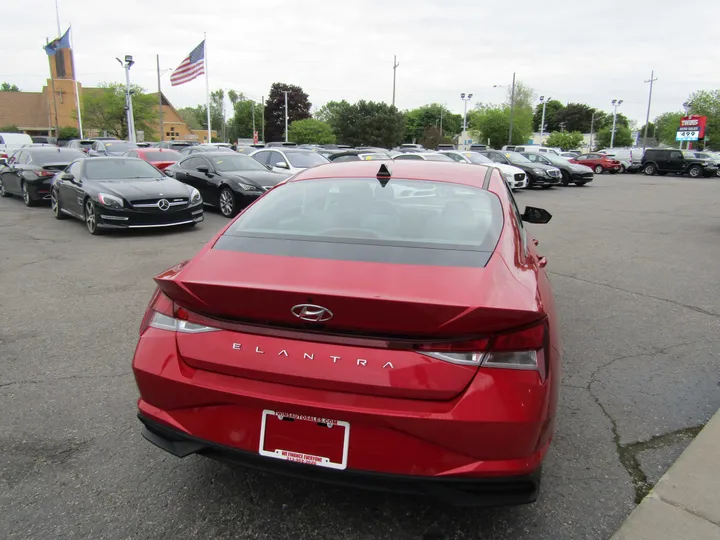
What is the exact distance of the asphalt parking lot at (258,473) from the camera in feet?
7.97

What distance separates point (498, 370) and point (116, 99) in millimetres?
68081

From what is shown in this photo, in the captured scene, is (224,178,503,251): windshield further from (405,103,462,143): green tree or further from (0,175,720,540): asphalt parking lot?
(405,103,462,143): green tree

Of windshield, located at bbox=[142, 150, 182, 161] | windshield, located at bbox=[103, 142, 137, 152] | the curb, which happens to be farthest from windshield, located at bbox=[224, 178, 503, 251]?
windshield, located at bbox=[103, 142, 137, 152]

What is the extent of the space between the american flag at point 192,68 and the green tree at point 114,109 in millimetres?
31677

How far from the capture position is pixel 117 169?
1066 cm

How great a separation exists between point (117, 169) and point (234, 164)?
3059 mm

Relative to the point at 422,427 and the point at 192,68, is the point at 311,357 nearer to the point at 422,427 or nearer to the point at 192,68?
the point at 422,427

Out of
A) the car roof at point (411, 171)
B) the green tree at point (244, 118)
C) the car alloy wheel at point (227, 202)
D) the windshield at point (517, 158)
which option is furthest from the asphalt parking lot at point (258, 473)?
the green tree at point (244, 118)

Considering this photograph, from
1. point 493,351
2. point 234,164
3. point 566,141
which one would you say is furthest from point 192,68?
point 566,141

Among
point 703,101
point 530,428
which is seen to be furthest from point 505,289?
point 703,101

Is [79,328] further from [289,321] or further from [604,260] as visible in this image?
[604,260]

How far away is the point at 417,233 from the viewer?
2717mm

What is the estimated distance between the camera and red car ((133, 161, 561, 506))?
195 centimetres

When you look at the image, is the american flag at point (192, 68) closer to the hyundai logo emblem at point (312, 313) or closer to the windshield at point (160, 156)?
the windshield at point (160, 156)
